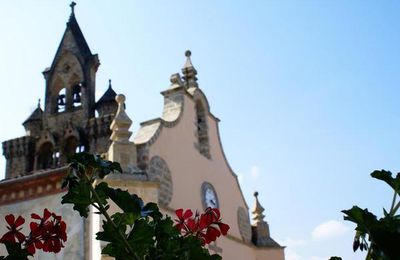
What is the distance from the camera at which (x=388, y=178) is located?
2.54 meters

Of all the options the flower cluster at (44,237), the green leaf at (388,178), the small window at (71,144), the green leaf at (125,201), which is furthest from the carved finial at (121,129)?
the small window at (71,144)

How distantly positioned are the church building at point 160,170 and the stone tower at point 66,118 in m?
0.05

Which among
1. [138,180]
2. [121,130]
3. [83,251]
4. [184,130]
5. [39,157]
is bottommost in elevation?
[83,251]

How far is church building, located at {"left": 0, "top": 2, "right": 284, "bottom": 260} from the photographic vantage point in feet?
33.6

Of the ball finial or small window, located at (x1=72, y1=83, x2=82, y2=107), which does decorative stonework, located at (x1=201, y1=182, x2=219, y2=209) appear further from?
small window, located at (x1=72, y1=83, x2=82, y2=107)

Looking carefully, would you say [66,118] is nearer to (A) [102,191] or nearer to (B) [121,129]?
(B) [121,129]

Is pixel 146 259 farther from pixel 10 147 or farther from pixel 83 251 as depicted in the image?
pixel 10 147

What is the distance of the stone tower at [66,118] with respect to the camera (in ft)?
84.6

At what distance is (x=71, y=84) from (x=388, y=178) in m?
24.9

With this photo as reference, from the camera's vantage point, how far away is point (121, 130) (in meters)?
11.2

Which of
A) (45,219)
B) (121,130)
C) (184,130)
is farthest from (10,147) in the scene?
(45,219)

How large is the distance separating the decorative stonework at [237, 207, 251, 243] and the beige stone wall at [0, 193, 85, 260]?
614 centimetres

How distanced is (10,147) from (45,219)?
2585cm

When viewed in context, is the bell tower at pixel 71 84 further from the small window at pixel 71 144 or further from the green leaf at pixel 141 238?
the green leaf at pixel 141 238
